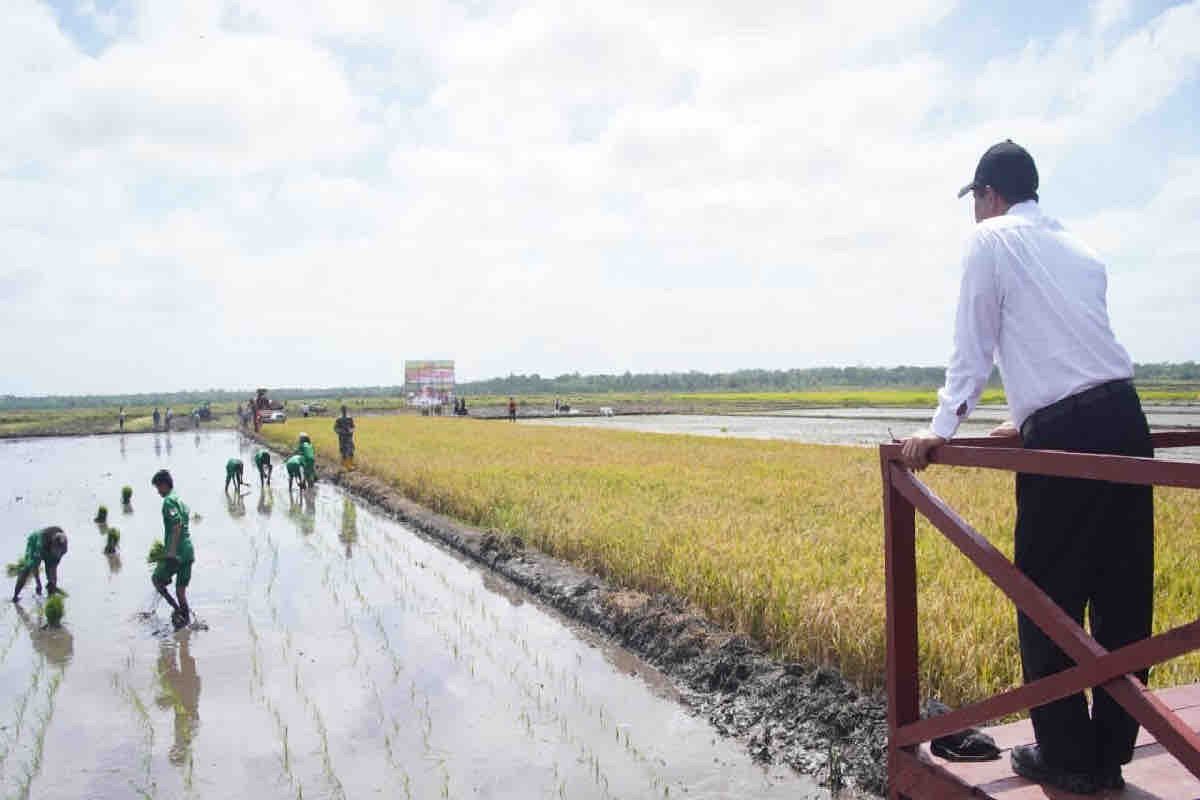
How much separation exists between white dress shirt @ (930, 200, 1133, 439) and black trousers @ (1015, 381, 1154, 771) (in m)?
0.08

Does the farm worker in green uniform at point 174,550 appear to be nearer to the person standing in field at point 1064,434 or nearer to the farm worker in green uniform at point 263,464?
the person standing in field at point 1064,434

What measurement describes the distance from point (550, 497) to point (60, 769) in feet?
23.4

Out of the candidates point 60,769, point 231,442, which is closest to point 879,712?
point 60,769

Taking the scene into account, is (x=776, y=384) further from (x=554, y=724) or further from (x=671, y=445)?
(x=554, y=724)

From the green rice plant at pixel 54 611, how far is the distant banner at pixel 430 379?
5028 centimetres

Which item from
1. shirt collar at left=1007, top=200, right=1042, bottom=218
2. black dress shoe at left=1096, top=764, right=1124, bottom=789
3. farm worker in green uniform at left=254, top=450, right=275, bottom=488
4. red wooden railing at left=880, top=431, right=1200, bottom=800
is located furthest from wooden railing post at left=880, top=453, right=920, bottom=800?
farm worker in green uniform at left=254, top=450, right=275, bottom=488

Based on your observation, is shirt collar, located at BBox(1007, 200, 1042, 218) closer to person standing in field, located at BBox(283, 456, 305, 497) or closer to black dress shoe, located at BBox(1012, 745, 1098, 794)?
black dress shoe, located at BBox(1012, 745, 1098, 794)

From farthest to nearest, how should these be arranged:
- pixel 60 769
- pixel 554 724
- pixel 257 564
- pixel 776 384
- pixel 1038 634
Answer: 1. pixel 776 384
2. pixel 257 564
3. pixel 554 724
4. pixel 60 769
5. pixel 1038 634

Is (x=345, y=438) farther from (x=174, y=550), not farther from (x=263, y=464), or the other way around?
(x=174, y=550)

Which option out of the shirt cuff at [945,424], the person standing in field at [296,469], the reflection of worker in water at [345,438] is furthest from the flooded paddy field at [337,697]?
the reflection of worker in water at [345,438]

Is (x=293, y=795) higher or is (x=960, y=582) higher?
(x=960, y=582)

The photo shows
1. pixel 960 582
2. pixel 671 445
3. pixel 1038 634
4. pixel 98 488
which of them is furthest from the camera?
pixel 671 445

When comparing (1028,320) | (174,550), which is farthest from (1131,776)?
(174,550)

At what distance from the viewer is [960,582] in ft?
19.0
